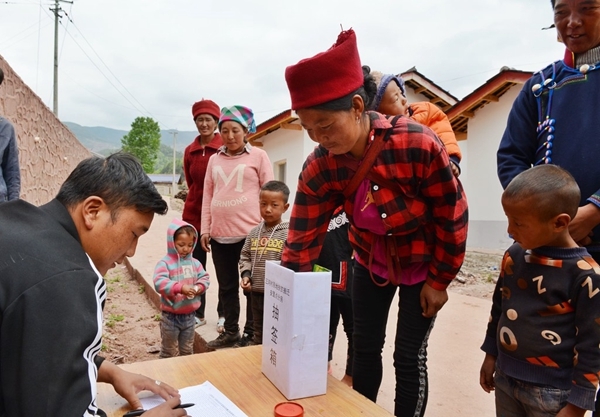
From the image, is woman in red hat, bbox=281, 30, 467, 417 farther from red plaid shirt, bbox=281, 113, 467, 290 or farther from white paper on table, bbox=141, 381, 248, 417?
white paper on table, bbox=141, 381, 248, 417

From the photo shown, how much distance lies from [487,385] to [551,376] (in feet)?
1.18

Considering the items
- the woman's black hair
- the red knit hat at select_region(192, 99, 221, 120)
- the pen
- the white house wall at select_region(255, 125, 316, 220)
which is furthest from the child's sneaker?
the white house wall at select_region(255, 125, 316, 220)

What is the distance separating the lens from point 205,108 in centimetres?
368

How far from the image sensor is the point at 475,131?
1032 centimetres

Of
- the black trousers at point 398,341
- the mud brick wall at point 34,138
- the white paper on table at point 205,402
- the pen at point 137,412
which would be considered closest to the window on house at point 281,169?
the mud brick wall at point 34,138

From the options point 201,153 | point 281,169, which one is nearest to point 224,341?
point 201,153

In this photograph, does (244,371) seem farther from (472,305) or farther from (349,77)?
(472,305)

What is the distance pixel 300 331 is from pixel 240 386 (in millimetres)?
302

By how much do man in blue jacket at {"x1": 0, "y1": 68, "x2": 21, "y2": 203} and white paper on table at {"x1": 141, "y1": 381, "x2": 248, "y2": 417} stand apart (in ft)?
7.91

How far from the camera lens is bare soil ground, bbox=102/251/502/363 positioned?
381cm

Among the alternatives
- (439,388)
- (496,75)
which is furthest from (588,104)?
(496,75)

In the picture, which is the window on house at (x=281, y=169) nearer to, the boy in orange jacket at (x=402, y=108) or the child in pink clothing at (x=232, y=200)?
the child in pink clothing at (x=232, y=200)

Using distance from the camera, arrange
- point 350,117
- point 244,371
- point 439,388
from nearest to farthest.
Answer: point 350,117 → point 244,371 → point 439,388

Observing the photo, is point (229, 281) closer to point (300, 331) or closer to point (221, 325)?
point (221, 325)
